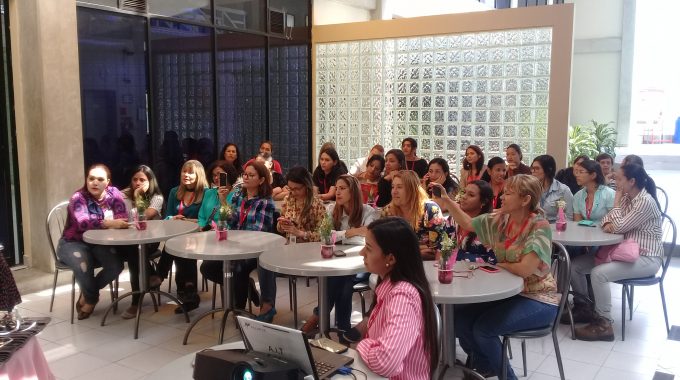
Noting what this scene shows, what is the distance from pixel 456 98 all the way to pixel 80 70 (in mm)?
4576

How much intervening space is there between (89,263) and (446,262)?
309cm

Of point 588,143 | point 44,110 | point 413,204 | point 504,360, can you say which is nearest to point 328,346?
point 504,360

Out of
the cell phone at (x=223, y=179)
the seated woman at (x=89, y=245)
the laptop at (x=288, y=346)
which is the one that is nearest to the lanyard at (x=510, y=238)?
the laptop at (x=288, y=346)

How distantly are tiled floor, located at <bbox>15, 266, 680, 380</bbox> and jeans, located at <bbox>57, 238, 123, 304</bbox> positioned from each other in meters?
0.26

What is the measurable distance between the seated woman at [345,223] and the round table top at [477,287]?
1120mm

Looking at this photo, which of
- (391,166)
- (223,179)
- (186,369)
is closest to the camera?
(186,369)

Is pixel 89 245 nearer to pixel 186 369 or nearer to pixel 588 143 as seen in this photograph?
pixel 186 369

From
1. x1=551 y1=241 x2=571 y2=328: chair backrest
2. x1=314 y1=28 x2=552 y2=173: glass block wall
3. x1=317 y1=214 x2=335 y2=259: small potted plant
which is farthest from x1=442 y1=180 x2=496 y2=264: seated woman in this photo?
x1=314 y1=28 x2=552 y2=173: glass block wall

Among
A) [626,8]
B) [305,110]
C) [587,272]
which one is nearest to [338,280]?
[587,272]

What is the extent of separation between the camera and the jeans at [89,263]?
4793mm

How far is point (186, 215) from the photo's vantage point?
214 inches

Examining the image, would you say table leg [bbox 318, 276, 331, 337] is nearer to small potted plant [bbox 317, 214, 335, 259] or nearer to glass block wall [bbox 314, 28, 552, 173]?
small potted plant [bbox 317, 214, 335, 259]

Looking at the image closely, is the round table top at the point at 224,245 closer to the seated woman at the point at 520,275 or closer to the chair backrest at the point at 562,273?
the seated woman at the point at 520,275

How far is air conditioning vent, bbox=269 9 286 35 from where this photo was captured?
28.1 feet
